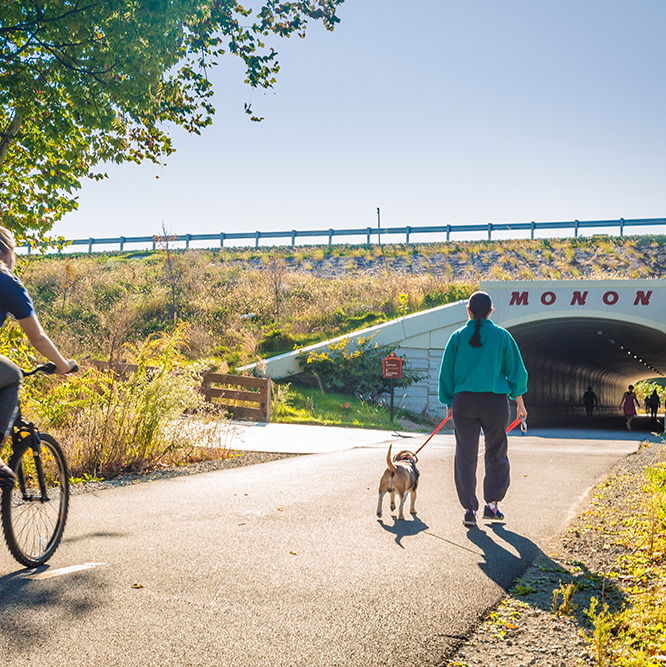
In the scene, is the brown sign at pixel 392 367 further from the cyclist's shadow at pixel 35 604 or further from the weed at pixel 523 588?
the cyclist's shadow at pixel 35 604

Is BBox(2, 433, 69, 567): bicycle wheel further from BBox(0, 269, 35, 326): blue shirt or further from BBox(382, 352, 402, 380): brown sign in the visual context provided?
BBox(382, 352, 402, 380): brown sign

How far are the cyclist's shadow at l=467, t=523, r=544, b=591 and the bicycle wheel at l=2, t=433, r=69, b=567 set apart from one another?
296 cm

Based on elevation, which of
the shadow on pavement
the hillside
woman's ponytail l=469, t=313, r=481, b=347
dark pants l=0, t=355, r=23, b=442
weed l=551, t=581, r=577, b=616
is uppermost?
the hillside

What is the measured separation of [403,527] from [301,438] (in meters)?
7.93

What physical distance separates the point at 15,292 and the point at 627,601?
401 cm

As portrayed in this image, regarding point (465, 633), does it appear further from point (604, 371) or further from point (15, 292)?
point (604, 371)

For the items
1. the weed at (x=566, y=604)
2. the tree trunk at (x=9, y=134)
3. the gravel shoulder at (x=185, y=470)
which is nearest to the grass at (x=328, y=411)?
the gravel shoulder at (x=185, y=470)

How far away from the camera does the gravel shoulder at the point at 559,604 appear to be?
122 inches

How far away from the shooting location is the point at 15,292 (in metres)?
3.87

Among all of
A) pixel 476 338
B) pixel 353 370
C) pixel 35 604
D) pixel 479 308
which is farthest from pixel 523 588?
pixel 353 370

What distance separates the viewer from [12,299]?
386 cm

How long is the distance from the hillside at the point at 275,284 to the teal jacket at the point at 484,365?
9.69 m

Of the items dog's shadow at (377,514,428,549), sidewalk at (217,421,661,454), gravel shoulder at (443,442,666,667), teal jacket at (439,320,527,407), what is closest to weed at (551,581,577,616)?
gravel shoulder at (443,442,666,667)

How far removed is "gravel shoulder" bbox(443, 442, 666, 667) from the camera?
309cm
